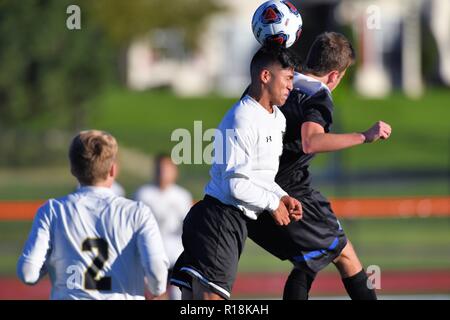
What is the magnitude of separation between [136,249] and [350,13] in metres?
40.0

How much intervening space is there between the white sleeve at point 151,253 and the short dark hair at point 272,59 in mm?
1256

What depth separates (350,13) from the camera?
45.0 metres

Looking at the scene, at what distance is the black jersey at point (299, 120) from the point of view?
674 cm

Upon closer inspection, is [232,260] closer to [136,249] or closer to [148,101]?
[136,249]

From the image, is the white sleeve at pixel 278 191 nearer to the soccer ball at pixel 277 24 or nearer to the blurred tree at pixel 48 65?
the soccer ball at pixel 277 24

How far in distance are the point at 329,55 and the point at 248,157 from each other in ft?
3.30

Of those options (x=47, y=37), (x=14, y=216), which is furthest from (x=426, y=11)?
(x=14, y=216)

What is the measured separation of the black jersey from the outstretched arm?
0.24 ft

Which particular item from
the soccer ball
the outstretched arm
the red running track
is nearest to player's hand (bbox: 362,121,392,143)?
the outstretched arm

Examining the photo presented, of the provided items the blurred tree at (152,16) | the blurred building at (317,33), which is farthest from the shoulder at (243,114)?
the blurred building at (317,33)

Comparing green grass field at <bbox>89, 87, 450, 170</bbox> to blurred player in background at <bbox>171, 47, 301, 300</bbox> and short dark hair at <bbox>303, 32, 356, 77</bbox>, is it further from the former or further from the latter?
blurred player in background at <bbox>171, 47, 301, 300</bbox>

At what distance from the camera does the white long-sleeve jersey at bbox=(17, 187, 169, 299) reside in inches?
228

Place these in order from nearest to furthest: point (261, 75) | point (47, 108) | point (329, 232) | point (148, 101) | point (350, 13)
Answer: point (261, 75) → point (329, 232) → point (47, 108) → point (148, 101) → point (350, 13)

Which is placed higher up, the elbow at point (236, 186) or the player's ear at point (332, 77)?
the player's ear at point (332, 77)
